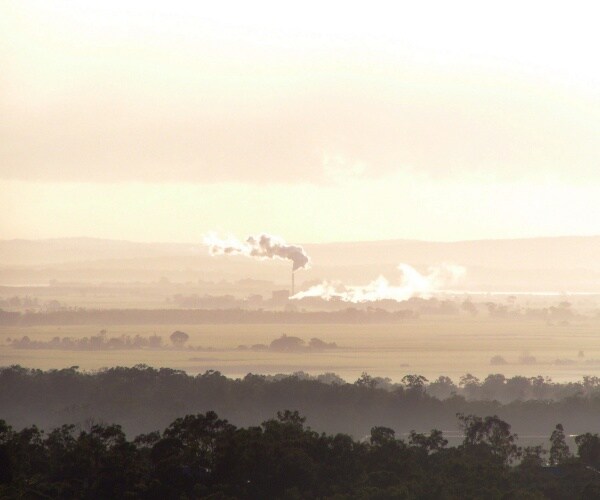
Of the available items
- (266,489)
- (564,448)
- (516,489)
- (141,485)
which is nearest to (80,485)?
(141,485)

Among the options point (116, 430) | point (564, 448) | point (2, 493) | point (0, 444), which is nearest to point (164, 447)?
point (116, 430)

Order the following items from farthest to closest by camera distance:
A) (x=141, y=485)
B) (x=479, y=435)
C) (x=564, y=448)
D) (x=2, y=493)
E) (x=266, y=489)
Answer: (x=479, y=435)
(x=564, y=448)
(x=266, y=489)
(x=141, y=485)
(x=2, y=493)

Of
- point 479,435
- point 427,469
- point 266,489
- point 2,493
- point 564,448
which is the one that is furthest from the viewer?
point 479,435

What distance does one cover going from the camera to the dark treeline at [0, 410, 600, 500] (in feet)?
402

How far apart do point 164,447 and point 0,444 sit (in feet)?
45.7

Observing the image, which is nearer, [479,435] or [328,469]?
[328,469]

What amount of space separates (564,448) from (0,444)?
6279 centimetres

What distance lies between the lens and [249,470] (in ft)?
427

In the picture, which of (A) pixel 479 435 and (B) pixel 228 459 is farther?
(A) pixel 479 435

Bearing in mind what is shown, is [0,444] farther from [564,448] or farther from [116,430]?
[564,448]

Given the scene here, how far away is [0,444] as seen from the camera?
125 metres

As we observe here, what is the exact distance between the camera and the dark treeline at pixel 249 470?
123 metres

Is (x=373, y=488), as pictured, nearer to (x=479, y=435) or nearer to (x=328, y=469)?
(x=328, y=469)

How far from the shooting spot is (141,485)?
120 m
